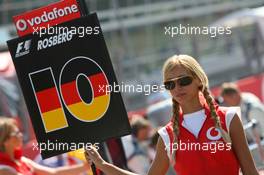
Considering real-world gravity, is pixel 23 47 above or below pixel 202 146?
above

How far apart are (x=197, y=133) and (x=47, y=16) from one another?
1604 millimetres

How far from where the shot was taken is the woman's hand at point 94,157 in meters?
4.24

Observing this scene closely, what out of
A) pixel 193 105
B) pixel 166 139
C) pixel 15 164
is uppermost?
pixel 193 105

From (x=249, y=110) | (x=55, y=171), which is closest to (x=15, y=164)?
(x=55, y=171)

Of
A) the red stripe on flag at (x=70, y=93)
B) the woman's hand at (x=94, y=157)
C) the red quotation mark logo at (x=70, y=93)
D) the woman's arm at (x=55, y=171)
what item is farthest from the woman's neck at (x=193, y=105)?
the woman's arm at (x=55, y=171)

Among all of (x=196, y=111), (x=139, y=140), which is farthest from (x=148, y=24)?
(x=196, y=111)

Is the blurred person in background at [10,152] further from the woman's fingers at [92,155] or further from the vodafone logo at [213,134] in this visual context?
the vodafone logo at [213,134]

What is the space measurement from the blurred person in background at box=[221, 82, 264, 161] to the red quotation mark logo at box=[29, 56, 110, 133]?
1697 mm

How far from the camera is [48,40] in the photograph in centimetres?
482

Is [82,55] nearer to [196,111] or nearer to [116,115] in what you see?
[116,115]

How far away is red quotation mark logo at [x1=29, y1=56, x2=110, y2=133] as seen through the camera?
471cm

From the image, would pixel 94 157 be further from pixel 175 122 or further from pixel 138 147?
pixel 138 147

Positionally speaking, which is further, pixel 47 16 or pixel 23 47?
pixel 47 16

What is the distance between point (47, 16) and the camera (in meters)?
5.12
